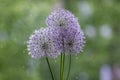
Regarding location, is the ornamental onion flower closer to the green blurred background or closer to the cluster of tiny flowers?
the cluster of tiny flowers

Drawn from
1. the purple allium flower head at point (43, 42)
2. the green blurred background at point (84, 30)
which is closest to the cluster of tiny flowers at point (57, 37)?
the purple allium flower head at point (43, 42)

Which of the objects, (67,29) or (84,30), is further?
(84,30)

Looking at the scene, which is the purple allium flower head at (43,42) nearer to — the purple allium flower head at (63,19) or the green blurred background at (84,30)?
the purple allium flower head at (63,19)

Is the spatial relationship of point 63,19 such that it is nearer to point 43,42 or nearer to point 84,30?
point 43,42

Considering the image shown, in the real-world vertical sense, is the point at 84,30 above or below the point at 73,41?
above

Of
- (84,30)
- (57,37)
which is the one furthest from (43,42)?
(84,30)

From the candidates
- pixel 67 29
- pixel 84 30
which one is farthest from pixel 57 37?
pixel 84 30
